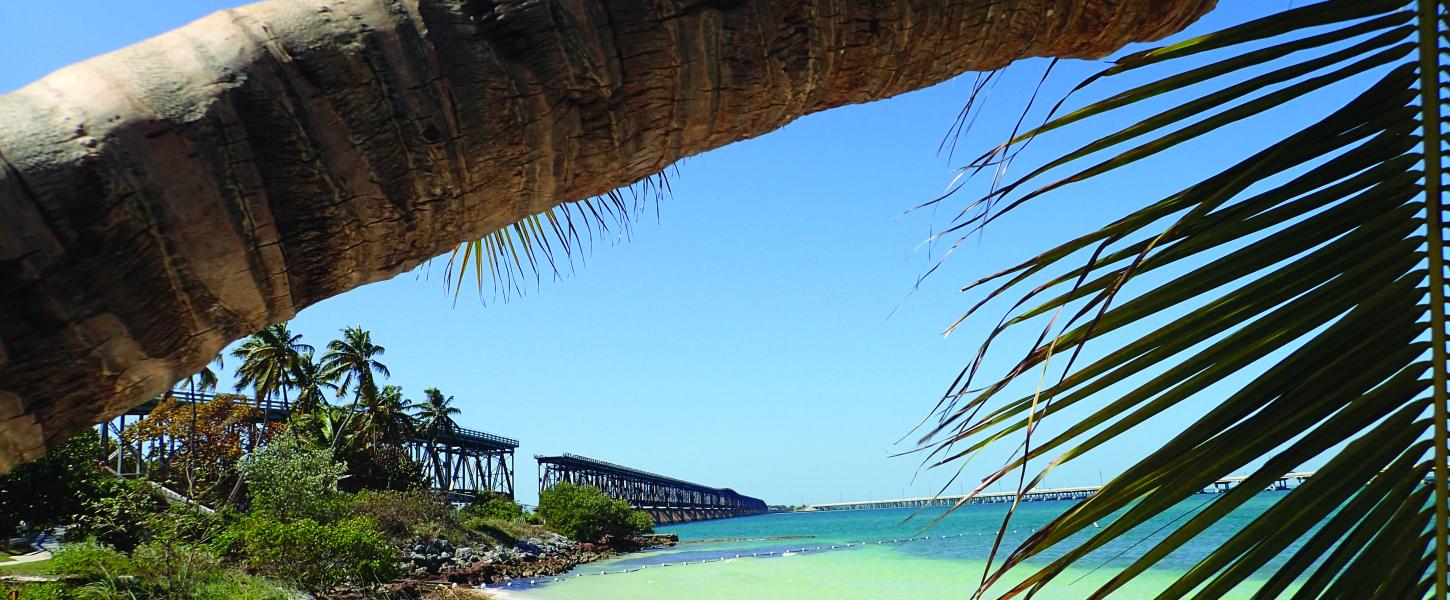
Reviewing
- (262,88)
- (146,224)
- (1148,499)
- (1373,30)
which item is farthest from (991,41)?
(146,224)

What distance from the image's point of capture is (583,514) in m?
51.8

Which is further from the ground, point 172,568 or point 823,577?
point 172,568

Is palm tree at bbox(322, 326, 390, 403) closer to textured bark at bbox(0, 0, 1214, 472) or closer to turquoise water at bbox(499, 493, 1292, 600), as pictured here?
turquoise water at bbox(499, 493, 1292, 600)

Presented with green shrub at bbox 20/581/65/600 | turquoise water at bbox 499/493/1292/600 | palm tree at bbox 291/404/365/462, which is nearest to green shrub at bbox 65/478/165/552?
green shrub at bbox 20/581/65/600

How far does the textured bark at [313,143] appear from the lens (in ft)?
2.96

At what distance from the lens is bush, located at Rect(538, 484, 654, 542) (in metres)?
51.4

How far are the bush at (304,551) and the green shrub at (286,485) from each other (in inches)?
121

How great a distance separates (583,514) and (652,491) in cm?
5413

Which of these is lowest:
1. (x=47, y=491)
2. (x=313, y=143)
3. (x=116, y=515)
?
(x=313, y=143)

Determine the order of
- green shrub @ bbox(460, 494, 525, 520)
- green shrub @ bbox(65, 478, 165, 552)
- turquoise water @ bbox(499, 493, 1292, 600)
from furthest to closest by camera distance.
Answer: green shrub @ bbox(460, 494, 525, 520) < turquoise water @ bbox(499, 493, 1292, 600) < green shrub @ bbox(65, 478, 165, 552)

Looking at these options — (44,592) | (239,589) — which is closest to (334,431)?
(239,589)

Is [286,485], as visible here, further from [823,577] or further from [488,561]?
[823,577]

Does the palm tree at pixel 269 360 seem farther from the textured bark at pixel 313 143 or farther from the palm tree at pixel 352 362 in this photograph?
the textured bark at pixel 313 143

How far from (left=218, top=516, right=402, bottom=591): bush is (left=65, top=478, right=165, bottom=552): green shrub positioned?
5.13 ft
